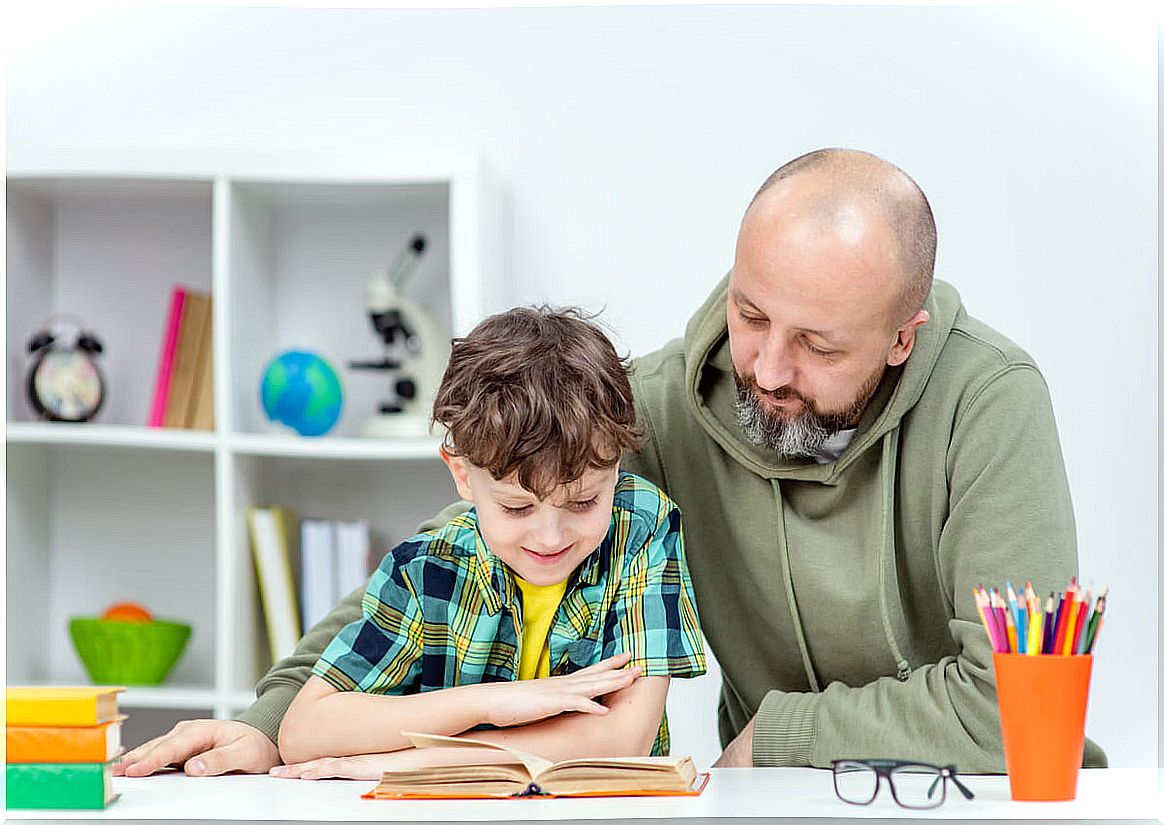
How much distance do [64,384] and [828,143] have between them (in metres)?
1.51

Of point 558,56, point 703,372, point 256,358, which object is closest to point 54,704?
point 703,372

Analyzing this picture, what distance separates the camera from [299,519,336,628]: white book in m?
2.37

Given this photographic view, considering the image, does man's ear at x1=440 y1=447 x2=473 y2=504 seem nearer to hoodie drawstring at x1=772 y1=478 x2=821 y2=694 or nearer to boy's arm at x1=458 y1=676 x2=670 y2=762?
boy's arm at x1=458 y1=676 x2=670 y2=762

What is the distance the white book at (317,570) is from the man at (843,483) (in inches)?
42.8

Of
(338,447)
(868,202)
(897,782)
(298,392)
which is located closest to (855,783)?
(897,782)

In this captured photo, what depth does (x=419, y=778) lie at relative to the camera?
920 mm

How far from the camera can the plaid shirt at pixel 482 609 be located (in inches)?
44.5

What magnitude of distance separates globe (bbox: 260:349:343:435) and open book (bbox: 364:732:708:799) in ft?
4.94

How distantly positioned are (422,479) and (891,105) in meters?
1.14

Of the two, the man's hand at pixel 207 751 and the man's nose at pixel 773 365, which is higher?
the man's nose at pixel 773 365

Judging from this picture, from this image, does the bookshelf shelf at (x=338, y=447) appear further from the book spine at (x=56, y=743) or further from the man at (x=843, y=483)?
the book spine at (x=56, y=743)

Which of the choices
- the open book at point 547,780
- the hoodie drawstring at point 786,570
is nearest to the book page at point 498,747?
the open book at point 547,780

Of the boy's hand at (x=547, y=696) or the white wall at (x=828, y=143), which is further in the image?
the white wall at (x=828, y=143)

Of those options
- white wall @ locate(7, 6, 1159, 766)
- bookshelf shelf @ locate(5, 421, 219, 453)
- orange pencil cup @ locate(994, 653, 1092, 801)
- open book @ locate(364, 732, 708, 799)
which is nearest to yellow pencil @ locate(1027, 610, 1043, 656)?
orange pencil cup @ locate(994, 653, 1092, 801)
